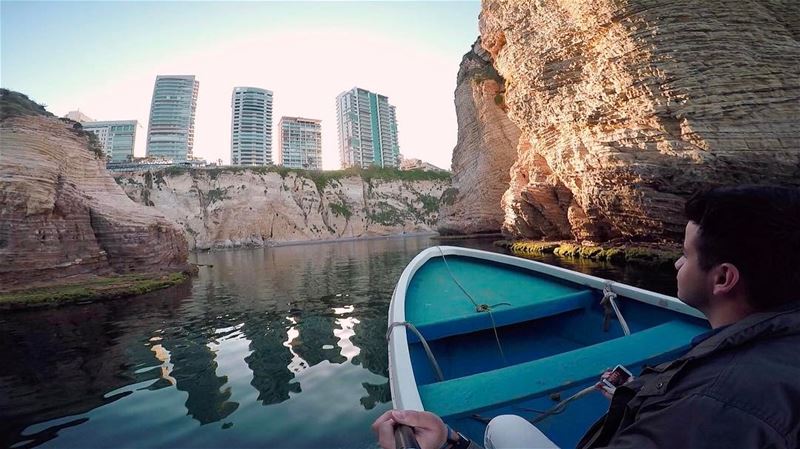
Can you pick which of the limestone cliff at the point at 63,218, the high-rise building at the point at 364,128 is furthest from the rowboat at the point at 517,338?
the high-rise building at the point at 364,128

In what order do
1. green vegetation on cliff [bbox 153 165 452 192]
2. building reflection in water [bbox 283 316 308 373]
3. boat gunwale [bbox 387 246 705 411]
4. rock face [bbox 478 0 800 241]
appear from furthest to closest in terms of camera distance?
1. green vegetation on cliff [bbox 153 165 452 192]
2. rock face [bbox 478 0 800 241]
3. building reflection in water [bbox 283 316 308 373]
4. boat gunwale [bbox 387 246 705 411]

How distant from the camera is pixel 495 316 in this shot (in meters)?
3.94

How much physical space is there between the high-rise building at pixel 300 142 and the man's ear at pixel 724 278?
122 metres

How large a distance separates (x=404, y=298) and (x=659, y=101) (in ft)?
47.6

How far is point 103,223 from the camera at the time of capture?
57.6 ft

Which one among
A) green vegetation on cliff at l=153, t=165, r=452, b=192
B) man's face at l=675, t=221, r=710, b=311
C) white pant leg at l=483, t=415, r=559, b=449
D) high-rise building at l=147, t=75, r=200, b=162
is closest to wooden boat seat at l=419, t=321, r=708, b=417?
white pant leg at l=483, t=415, r=559, b=449

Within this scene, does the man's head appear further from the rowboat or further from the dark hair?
the rowboat

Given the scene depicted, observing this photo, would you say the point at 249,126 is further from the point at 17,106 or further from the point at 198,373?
the point at 198,373

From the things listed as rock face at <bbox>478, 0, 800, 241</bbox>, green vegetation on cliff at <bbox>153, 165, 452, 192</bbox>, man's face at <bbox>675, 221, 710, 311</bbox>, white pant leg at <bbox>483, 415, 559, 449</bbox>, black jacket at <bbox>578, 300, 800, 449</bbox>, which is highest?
green vegetation on cliff at <bbox>153, 165, 452, 192</bbox>

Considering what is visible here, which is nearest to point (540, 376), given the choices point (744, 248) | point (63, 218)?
point (744, 248)

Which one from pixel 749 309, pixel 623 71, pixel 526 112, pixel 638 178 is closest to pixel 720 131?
pixel 638 178

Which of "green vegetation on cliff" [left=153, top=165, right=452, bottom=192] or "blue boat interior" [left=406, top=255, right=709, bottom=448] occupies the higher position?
"green vegetation on cliff" [left=153, top=165, right=452, bottom=192]

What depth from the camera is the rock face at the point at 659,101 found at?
11.6 metres

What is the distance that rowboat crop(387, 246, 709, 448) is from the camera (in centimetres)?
228
